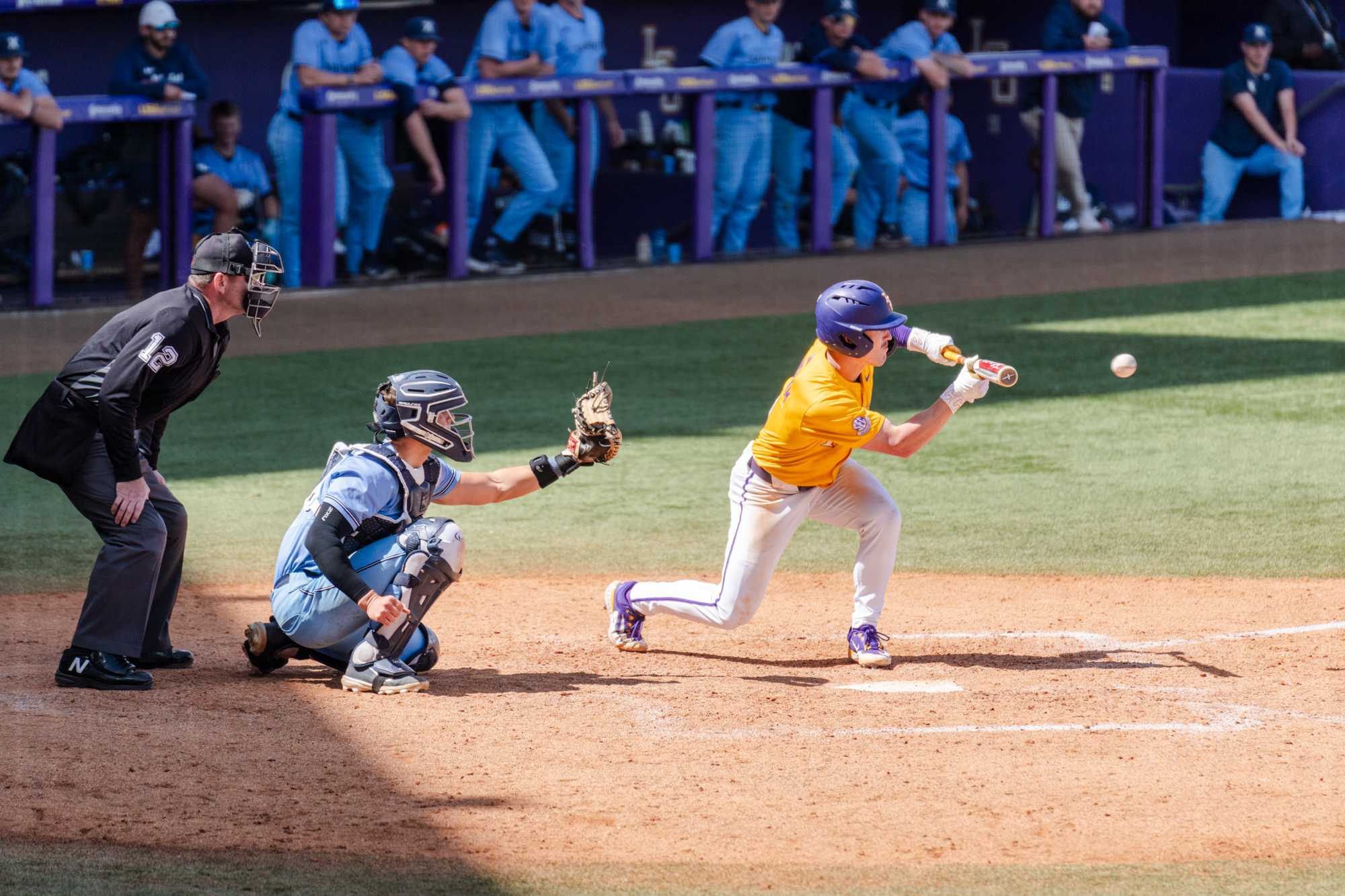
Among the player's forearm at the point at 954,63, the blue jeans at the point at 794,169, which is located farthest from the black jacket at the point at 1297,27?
the blue jeans at the point at 794,169

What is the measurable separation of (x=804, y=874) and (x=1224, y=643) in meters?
2.51

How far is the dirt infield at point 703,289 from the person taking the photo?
40.8 ft

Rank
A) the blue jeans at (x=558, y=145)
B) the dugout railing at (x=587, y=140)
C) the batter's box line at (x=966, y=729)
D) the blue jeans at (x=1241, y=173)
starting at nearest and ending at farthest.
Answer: the batter's box line at (x=966, y=729) < the dugout railing at (x=587, y=140) < the blue jeans at (x=558, y=145) < the blue jeans at (x=1241, y=173)

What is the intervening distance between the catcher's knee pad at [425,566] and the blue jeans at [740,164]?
1004cm

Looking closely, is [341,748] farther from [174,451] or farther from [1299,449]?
[1299,449]

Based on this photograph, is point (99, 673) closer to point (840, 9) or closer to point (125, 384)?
point (125, 384)

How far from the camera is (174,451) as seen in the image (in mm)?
9328

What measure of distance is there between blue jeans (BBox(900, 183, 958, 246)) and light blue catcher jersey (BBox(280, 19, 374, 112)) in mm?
4829

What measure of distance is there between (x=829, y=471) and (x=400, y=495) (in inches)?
50.0

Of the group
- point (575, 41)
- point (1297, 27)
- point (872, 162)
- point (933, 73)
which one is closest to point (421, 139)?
point (575, 41)

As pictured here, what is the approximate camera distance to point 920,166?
638 inches

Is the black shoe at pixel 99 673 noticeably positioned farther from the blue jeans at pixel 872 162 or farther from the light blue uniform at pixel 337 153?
the blue jeans at pixel 872 162

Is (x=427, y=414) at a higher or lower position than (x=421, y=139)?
lower

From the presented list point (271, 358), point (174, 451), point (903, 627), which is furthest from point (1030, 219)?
point (903, 627)
